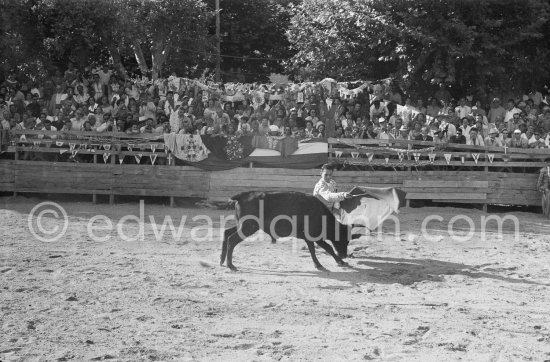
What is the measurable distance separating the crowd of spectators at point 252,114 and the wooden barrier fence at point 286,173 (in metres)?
0.35

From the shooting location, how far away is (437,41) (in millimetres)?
21219

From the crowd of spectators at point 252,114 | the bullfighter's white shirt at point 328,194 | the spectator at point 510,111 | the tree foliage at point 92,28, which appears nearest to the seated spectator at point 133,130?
the crowd of spectators at point 252,114

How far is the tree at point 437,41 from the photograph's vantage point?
21438 mm

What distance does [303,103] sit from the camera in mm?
20250

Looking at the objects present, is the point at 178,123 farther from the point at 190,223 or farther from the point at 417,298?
the point at 417,298

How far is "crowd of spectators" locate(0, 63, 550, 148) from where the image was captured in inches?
743

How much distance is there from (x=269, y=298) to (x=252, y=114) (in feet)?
32.7

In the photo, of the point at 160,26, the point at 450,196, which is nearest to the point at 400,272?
the point at 450,196

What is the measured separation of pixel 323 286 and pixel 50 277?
12.3 feet

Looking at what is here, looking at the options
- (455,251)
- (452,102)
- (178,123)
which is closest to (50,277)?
(455,251)

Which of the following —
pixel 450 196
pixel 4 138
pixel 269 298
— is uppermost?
pixel 4 138

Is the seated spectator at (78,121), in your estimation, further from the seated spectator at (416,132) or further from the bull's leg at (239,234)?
the bull's leg at (239,234)

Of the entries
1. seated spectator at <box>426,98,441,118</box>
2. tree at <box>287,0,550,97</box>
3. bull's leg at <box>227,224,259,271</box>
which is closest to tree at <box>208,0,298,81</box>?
tree at <box>287,0,550,97</box>

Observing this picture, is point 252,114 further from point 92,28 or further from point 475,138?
point 92,28
